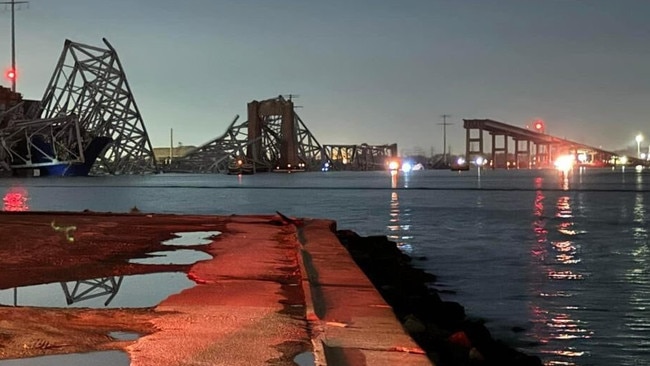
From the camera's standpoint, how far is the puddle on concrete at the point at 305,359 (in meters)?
4.86

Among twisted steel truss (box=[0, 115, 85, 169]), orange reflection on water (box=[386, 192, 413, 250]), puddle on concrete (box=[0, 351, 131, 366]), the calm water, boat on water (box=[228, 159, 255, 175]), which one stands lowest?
the calm water

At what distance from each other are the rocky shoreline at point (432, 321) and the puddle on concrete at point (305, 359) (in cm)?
95

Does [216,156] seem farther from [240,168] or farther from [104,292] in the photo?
[104,292]

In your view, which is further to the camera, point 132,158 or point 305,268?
point 132,158

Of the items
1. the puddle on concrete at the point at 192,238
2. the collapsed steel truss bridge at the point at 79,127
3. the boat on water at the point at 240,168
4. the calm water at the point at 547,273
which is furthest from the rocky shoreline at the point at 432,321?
the boat on water at the point at 240,168

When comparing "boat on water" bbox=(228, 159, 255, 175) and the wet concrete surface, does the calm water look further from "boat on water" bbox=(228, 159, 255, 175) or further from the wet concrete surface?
"boat on water" bbox=(228, 159, 255, 175)

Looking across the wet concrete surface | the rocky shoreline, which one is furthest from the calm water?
the wet concrete surface

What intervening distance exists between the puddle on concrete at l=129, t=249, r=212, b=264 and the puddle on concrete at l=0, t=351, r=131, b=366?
5037 mm

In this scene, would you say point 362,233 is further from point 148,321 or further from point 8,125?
point 8,125

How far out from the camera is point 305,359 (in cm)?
495

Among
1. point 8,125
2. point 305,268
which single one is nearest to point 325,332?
point 305,268

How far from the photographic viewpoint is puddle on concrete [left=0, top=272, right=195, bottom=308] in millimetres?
7289

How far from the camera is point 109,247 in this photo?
11688 mm

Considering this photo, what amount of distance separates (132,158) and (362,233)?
93.4 metres
